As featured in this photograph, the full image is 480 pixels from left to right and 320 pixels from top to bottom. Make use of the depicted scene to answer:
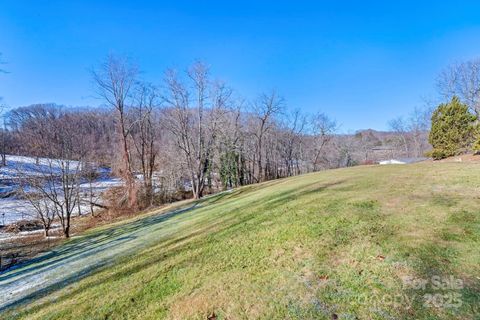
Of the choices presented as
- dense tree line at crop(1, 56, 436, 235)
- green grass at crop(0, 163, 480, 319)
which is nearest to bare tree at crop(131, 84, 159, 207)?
dense tree line at crop(1, 56, 436, 235)

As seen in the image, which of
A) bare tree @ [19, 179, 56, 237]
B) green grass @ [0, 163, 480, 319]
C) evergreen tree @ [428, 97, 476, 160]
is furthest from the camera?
evergreen tree @ [428, 97, 476, 160]

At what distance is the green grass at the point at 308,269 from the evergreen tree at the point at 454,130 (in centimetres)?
1876

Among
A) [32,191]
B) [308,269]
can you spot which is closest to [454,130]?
[308,269]

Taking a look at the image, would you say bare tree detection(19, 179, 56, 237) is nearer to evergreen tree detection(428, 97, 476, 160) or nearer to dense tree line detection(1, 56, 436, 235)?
dense tree line detection(1, 56, 436, 235)

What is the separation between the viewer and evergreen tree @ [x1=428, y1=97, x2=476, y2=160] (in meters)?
20.0

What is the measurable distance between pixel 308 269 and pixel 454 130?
2374 centimetres

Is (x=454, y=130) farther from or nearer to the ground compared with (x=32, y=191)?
farther from the ground

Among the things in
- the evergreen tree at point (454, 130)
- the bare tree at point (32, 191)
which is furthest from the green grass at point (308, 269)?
the evergreen tree at point (454, 130)

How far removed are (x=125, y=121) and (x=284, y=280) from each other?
22.8 meters

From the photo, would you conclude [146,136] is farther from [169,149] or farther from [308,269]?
[308,269]

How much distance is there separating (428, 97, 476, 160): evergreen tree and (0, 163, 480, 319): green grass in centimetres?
1876

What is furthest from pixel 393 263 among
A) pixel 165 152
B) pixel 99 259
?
pixel 165 152

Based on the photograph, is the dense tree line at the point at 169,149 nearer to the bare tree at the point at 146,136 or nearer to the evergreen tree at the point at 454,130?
the bare tree at the point at 146,136

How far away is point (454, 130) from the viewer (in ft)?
66.4
